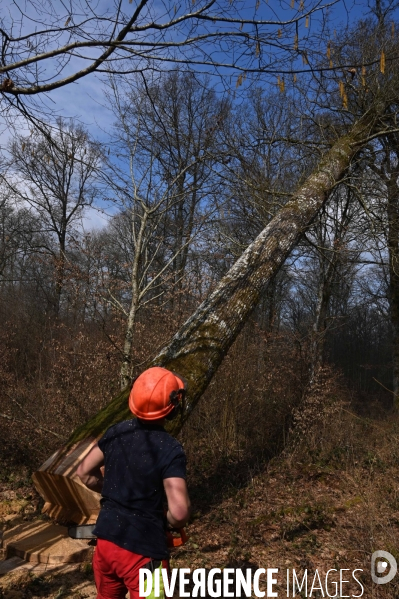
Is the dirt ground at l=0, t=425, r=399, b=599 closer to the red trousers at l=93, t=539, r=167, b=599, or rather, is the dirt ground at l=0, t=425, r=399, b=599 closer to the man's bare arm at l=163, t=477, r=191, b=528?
the red trousers at l=93, t=539, r=167, b=599

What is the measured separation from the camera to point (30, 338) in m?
15.1

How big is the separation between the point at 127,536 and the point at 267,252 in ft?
16.3

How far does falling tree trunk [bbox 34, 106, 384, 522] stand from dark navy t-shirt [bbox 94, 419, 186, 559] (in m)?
2.34

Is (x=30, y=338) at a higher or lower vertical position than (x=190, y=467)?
higher

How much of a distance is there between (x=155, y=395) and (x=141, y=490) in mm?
463

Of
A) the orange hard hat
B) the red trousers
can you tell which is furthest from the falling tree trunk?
the orange hard hat

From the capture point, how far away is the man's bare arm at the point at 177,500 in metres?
2.25

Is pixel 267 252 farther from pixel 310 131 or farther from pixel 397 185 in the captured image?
pixel 397 185

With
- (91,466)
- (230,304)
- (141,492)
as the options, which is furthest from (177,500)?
(230,304)

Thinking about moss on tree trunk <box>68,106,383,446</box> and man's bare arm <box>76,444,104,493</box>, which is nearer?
man's bare arm <box>76,444,104,493</box>

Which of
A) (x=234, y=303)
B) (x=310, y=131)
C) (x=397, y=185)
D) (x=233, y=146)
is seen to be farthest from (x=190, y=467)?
(x=397, y=185)

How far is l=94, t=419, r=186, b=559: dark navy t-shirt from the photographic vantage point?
231 cm

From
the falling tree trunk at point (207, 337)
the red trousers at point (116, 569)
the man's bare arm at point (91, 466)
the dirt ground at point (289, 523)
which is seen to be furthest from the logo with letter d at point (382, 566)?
the man's bare arm at point (91, 466)

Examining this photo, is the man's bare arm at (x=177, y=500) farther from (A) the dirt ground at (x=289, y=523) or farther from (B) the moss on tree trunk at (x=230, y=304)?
(B) the moss on tree trunk at (x=230, y=304)
